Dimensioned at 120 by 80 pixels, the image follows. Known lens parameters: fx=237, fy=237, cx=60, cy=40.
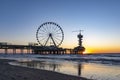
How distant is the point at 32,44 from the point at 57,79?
11821cm

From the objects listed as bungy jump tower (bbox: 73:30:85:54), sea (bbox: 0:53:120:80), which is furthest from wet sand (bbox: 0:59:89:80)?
bungy jump tower (bbox: 73:30:85:54)

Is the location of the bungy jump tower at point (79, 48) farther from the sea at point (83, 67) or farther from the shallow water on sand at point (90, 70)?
the shallow water on sand at point (90, 70)

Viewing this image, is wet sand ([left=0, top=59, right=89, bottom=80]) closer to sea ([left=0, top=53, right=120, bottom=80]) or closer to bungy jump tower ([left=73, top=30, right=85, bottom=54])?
sea ([left=0, top=53, right=120, bottom=80])

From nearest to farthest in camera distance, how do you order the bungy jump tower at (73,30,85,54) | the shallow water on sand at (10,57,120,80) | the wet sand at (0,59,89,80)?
the wet sand at (0,59,89,80) → the shallow water on sand at (10,57,120,80) → the bungy jump tower at (73,30,85,54)

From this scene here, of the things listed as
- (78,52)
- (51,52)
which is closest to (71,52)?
(78,52)

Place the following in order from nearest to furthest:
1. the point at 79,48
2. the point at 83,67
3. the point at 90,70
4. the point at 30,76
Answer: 1. the point at 30,76
2. the point at 90,70
3. the point at 83,67
4. the point at 79,48

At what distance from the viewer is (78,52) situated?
145m

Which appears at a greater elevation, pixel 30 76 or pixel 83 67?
pixel 30 76

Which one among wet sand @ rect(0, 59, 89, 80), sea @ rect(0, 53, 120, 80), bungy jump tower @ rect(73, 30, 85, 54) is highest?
bungy jump tower @ rect(73, 30, 85, 54)

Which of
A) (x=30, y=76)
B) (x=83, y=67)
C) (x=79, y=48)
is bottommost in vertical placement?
(x=83, y=67)

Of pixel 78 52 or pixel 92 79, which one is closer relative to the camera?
pixel 92 79

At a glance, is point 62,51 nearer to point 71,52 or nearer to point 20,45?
point 71,52

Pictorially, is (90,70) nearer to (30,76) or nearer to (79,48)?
(30,76)

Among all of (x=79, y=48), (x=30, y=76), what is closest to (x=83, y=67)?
(x=30, y=76)
